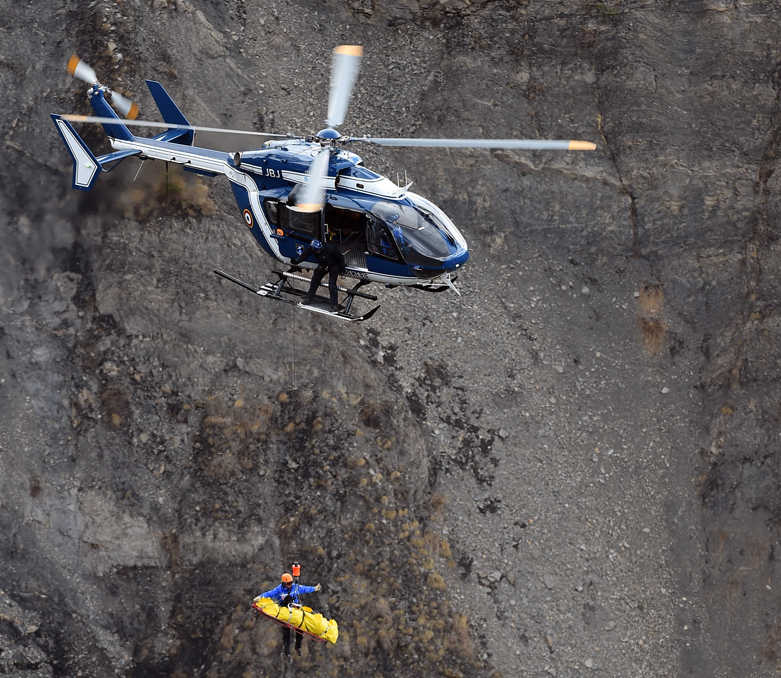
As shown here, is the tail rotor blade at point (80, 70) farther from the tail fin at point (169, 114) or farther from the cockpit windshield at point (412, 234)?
the cockpit windshield at point (412, 234)

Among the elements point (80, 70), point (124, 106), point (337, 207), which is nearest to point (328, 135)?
point (337, 207)

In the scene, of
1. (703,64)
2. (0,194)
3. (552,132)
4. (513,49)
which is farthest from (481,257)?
(0,194)

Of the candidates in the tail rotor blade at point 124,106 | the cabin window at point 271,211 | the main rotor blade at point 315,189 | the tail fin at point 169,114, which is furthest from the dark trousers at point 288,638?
the tail rotor blade at point 124,106

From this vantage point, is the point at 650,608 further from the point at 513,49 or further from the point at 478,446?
the point at 513,49

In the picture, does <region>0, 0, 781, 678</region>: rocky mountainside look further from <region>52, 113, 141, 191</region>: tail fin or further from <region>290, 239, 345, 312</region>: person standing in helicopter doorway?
<region>290, 239, 345, 312</region>: person standing in helicopter doorway

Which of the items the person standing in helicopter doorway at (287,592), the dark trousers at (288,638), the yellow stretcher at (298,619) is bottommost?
the dark trousers at (288,638)
